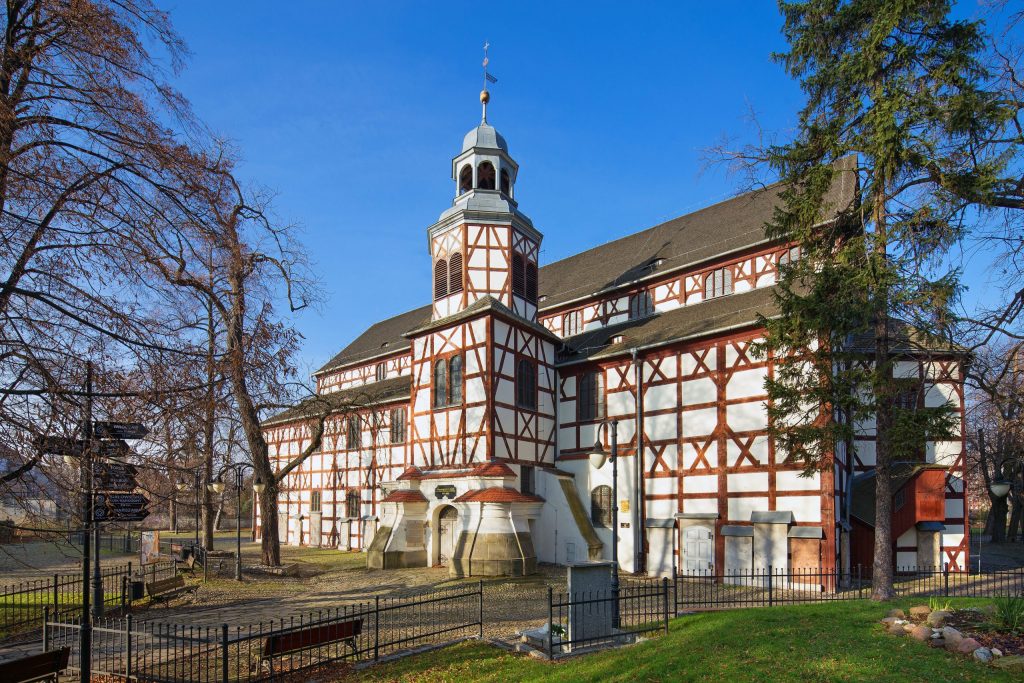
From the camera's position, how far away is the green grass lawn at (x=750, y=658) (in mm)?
8672

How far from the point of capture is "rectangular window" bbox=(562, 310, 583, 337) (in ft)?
103

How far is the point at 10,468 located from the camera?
570 cm

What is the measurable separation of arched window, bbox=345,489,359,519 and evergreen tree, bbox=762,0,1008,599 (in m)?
24.8

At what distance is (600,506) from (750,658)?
1636 centimetres

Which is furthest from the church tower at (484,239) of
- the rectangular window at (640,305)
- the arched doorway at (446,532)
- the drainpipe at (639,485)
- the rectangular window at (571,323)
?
the arched doorway at (446,532)

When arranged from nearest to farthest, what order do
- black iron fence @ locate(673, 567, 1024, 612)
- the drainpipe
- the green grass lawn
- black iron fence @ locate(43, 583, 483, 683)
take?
1. the green grass lawn
2. black iron fence @ locate(43, 583, 483, 683)
3. black iron fence @ locate(673, 567, 1024, 612)
4. the drainpipe

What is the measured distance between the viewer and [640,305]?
95.7ft

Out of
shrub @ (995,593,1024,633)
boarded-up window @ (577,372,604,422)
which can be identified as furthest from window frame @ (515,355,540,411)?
shrub @ (995,593,1024,633)

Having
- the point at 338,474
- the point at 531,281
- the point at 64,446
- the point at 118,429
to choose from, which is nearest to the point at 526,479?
the point at 531,281

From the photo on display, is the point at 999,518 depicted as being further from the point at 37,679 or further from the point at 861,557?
the point at 37,679

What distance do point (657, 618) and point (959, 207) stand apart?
995cm

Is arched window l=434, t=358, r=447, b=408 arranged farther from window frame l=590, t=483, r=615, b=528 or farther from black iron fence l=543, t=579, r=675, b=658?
black iron fence l=543, t=579, r=675, b=658

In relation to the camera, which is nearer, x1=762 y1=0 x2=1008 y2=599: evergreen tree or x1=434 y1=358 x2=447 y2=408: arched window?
x1=762 y1=0 x2=1008 y2=599: evergreen tree

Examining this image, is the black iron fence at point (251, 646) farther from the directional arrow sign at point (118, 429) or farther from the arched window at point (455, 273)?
the arched window at point (455, 273)
